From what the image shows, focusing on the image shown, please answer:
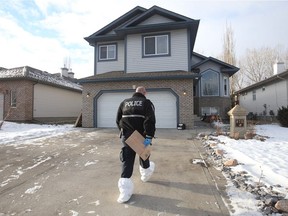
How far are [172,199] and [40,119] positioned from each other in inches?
660

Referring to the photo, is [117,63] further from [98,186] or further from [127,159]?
[127,159]

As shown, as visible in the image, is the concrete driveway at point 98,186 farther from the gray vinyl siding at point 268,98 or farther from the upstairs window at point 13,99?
the gray vinyl siding at point 268,98

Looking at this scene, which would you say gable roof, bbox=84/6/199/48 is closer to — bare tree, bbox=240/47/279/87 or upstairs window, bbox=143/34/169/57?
upstairs window, bbox=143/34/169/57

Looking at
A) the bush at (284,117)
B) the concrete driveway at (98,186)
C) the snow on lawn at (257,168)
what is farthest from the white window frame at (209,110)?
the concrete driveway at (98,186)

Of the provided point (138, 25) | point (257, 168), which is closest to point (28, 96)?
point (138, 25)

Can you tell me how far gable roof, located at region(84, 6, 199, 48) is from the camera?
1352cm

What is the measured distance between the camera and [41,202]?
3.41 meters

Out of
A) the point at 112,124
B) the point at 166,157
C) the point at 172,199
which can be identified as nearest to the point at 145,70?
the point at 112,124

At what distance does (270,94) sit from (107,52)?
13871 mm

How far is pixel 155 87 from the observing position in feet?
43.1

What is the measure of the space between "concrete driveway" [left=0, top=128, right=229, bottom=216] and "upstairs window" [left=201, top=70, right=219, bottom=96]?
13.7m

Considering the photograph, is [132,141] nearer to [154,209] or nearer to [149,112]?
[149,112]

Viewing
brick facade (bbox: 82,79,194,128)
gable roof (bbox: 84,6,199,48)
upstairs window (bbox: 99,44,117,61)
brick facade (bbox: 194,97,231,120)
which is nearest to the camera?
brick facade (bbox: 82,79,194,128)

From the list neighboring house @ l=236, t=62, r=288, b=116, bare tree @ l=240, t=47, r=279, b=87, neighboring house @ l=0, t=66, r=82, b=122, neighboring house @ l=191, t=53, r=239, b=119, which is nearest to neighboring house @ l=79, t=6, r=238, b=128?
neighboring house @ l=191, t=53, r=239, b=119
